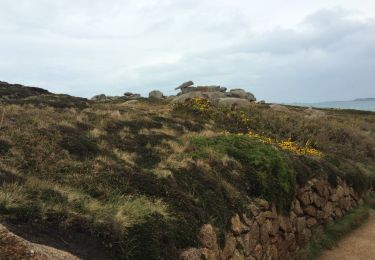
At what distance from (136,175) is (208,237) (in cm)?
212

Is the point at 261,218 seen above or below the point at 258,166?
below

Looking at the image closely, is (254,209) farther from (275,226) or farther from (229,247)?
(229,247)

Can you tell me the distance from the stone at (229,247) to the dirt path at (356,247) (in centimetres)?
488

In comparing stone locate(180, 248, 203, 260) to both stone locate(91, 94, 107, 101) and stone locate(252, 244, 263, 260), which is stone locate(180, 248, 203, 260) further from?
stone locate(91, 94, 107, 101)

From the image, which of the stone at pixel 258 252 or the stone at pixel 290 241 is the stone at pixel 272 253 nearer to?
the stone at pixel 258 252

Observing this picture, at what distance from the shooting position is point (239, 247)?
31.1 ft

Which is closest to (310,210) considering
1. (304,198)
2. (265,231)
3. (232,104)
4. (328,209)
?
(304,198)

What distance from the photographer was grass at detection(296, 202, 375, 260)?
42.2 feet

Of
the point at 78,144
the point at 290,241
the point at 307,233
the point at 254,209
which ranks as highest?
the point at 78,144

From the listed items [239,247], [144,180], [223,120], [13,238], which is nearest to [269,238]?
[239,247]

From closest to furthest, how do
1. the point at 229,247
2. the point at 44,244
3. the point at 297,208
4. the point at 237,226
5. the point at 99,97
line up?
the point at 44,244
the point at 229,247
the point at 237,226
the point at 297,208
the point at 99,97

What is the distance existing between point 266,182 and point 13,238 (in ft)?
26.8

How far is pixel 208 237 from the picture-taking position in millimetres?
8281

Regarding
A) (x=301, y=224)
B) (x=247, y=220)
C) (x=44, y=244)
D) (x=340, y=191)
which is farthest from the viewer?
(x=340, y=191)
